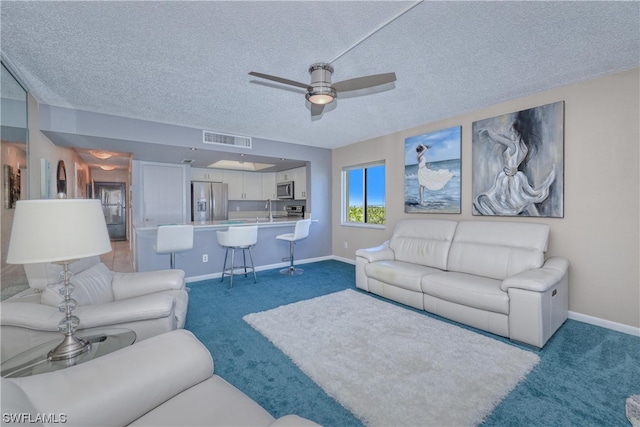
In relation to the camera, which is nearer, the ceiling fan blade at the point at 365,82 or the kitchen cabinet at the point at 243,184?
the ceiling fan blade at the point at 365,82

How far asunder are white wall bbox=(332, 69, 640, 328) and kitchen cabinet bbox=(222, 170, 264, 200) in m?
5.88

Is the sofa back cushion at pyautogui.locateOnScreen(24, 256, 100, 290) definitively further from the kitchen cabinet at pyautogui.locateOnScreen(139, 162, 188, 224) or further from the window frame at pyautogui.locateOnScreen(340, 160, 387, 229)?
the window frame at pyautogui.locateOnScreen(340, 160, 387, 229)

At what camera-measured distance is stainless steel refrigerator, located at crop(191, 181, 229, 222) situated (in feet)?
20.9

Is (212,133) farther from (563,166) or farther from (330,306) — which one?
(563,166)

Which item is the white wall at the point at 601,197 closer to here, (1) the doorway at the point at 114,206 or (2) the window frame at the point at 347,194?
(2) the window frame at the point at 347,194

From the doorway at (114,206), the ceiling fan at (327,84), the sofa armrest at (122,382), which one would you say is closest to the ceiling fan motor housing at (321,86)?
the ceiling fan at (327,84)

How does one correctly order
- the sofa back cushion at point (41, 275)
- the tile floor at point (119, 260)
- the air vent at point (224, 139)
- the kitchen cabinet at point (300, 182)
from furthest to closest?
the kitchen cabinet at point (300, 182)
the tile floor at point (119, 260)
the air vent at point (224, 139)
the sofa back cushion at point (41, 275)

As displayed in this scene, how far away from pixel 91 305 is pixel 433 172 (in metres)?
4.15

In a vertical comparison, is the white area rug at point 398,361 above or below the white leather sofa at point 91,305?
below

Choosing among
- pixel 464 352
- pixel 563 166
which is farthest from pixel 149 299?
pixel 563 166

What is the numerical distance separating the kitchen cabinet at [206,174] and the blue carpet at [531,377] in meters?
4.16

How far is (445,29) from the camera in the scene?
6.41 feet

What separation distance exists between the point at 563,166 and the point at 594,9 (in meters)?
1.65

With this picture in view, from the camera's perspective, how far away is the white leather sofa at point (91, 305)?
1.58 meters
